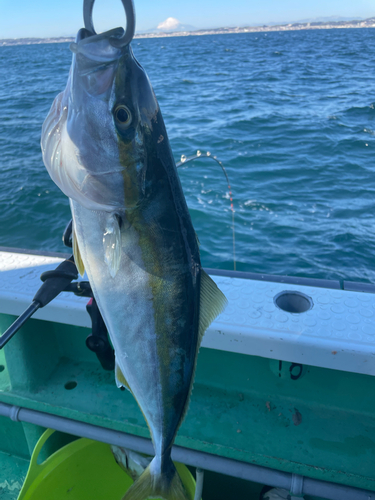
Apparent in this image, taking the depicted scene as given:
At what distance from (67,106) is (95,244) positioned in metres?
0.39

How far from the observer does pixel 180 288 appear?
127 cm

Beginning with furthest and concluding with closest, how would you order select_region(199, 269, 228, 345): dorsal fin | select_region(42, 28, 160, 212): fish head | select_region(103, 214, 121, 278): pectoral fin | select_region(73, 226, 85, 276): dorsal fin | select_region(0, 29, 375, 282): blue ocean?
1. select_region(0, 29, 375, 282): blue ocean
2. select_region(199, 269, 228, 345): dorsal fin
3. select_region(73, 226, 85, 276): dorsal fin
4. select_region(103, 214, 121, 278): pectoral fin
5. select_region(42, 28, 160, 212): fish head

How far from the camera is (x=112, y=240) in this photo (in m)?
1.14

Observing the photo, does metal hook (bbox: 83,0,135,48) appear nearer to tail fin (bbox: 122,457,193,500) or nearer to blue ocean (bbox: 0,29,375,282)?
tail fin (bbox: 122,457,193,500)

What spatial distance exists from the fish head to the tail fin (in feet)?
3.41

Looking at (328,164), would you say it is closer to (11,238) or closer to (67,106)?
(11,238)

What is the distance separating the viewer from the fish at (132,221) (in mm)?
1054

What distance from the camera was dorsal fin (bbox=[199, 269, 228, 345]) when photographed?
1362mm

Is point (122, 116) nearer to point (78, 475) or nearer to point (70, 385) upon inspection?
point (70, 385)

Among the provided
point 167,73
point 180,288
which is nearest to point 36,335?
point 180,288

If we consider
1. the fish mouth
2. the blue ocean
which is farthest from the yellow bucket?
the blue ocean

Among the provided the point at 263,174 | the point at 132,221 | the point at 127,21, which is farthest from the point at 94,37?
the point at 263,174

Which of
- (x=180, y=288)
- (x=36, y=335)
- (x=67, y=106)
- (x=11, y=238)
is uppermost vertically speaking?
(x=67, y=106)

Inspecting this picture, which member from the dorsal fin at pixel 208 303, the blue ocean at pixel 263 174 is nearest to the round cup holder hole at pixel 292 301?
the dorsal fin at pixel 208 303
